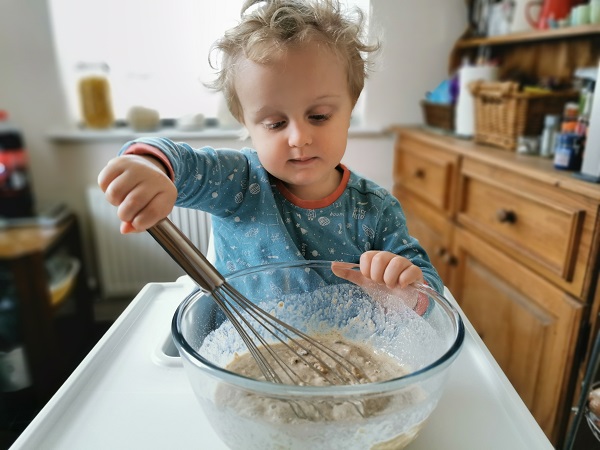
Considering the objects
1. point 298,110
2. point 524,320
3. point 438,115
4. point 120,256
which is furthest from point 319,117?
point 120,256

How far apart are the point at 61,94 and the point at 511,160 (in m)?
1.26

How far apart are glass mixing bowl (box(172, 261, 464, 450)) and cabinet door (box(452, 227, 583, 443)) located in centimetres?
56

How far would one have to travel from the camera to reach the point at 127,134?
1.49 meters

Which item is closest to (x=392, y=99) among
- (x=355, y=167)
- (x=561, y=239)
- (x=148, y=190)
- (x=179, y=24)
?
(x=355, y=167)

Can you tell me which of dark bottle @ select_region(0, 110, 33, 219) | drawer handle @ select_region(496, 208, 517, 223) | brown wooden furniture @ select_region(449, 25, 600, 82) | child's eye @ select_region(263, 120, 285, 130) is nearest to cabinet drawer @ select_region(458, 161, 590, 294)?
A: drawer handle @ select_region(496, 208, 517, 223)

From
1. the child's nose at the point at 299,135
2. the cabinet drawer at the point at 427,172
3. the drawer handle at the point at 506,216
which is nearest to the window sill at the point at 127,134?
the cabinet drawer at the point at 427,172

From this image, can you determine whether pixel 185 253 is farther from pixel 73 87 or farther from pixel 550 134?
pixel 73 87

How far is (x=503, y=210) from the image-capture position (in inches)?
41.4

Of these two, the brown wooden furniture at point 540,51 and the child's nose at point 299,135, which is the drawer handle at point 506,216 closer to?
the brown wooden furniture at point 540,51

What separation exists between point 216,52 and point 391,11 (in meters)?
0.96

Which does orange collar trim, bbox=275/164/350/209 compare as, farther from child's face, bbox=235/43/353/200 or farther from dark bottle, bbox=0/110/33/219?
dark bottle, bbox=0/110/33/219

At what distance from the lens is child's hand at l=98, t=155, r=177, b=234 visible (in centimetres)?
35

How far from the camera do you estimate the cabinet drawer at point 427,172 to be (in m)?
1.29

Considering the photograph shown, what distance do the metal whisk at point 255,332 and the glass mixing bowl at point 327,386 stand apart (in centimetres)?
3
